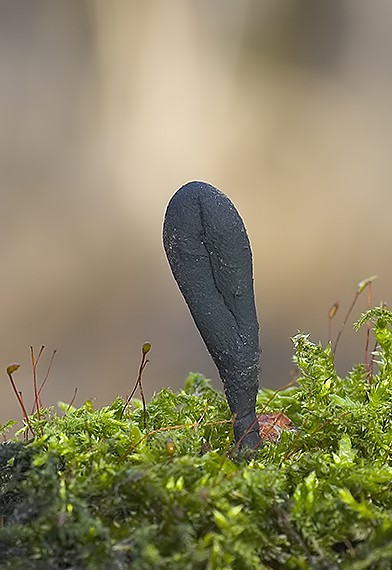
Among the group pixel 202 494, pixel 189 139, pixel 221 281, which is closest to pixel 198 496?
pixel 202 494

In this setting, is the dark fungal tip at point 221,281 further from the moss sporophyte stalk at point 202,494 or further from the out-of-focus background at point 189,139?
the out-of-focus background at point 189,139

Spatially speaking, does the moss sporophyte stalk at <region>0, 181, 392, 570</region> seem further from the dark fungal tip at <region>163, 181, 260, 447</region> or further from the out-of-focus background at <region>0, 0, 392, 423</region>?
the out-of-focus background at <region>0, 0, 392, 423</region>

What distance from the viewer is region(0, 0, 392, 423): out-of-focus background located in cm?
338

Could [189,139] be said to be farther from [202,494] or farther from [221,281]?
[202,494]

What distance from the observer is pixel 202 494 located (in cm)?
63

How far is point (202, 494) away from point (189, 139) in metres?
3.06

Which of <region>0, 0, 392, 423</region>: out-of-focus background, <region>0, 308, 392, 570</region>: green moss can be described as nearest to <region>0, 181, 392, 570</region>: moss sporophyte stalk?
<region>0, 308, 392, 570</region>: green moss

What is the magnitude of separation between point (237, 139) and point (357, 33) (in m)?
0.83

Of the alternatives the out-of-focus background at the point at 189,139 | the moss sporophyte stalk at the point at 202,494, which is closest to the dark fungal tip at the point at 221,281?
the moss sporophyte stalk at the point at 202,494

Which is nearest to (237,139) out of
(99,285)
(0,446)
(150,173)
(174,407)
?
(150,173)

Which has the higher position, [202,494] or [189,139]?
[189,139]

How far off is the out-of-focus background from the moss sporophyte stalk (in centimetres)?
239

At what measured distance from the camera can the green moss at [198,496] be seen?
1.95 feet

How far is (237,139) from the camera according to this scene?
11.8 feet
